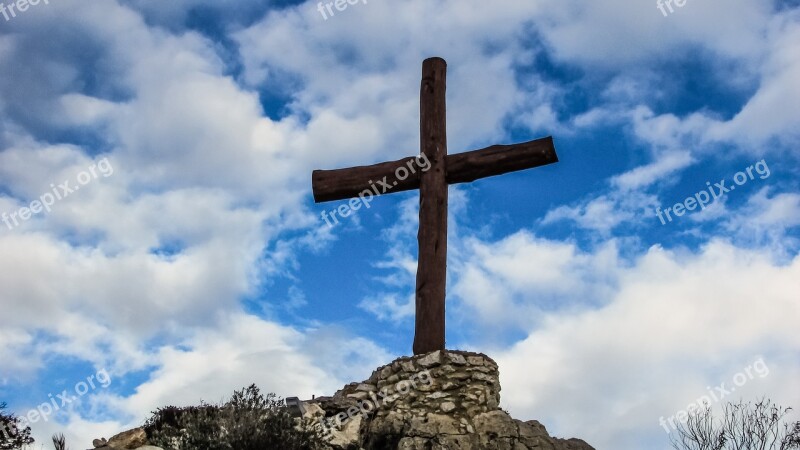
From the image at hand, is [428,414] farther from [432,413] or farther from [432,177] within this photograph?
[432,177]

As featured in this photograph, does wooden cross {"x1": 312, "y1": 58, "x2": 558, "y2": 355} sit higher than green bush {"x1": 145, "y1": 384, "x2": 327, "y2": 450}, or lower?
higher

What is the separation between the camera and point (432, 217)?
12883mm

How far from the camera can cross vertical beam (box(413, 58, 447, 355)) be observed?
40.6ft

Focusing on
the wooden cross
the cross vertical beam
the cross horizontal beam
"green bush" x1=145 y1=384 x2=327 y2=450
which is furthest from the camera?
the cross horizontal beam

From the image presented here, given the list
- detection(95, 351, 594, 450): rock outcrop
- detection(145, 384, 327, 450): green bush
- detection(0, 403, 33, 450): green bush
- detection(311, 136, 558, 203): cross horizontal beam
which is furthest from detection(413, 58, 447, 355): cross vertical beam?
detection(0, 403, 33, 450): green bush

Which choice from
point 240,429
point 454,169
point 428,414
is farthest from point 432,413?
point 454,169

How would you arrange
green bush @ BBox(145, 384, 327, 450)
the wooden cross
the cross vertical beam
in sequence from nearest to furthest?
green bush @ BBox(145, 384, 327, 450) < the cross vertical beam < the wooden cross

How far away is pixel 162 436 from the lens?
11609 mm

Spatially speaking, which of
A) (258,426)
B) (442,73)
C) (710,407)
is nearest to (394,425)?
(258,426)

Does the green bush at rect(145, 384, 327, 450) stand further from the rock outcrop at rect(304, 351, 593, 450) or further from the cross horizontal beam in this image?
the cross horizontal beam

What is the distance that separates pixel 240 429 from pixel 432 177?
5.05m

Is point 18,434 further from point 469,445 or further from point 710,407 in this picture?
point 710,407

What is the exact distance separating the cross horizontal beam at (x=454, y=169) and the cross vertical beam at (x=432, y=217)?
25 cm

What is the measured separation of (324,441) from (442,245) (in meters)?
3.55
